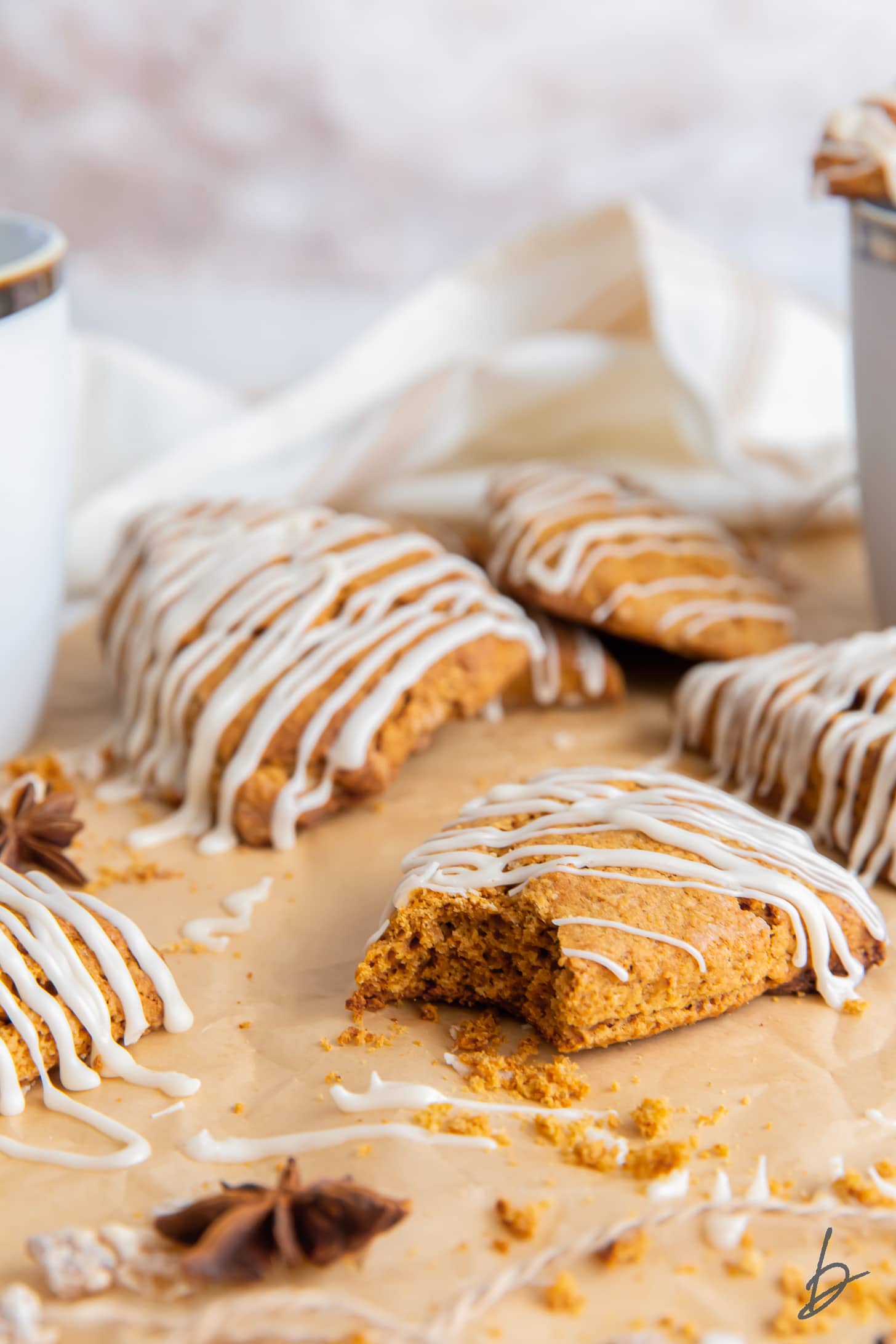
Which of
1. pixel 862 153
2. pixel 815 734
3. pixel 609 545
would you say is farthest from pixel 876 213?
pixel 815 734

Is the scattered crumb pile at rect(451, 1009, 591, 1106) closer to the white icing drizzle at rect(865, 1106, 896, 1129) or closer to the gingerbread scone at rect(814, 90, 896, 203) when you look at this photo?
the white icing drizzle at rect(865, 1106, 896, 1129)

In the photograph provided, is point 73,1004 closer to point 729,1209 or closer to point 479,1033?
point 479,1033

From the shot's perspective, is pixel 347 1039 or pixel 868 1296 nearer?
pixel 868 1296

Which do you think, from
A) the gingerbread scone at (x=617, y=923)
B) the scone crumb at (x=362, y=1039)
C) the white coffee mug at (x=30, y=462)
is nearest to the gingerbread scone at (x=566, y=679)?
the gingerbread scone at (x=617, y=923)

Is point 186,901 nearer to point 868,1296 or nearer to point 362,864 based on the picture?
point 362,864

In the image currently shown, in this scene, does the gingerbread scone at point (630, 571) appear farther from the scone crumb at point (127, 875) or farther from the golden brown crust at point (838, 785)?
the scone crumb at point (127, 875)

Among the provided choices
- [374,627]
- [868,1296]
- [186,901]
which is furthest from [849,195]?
[868,1296]
